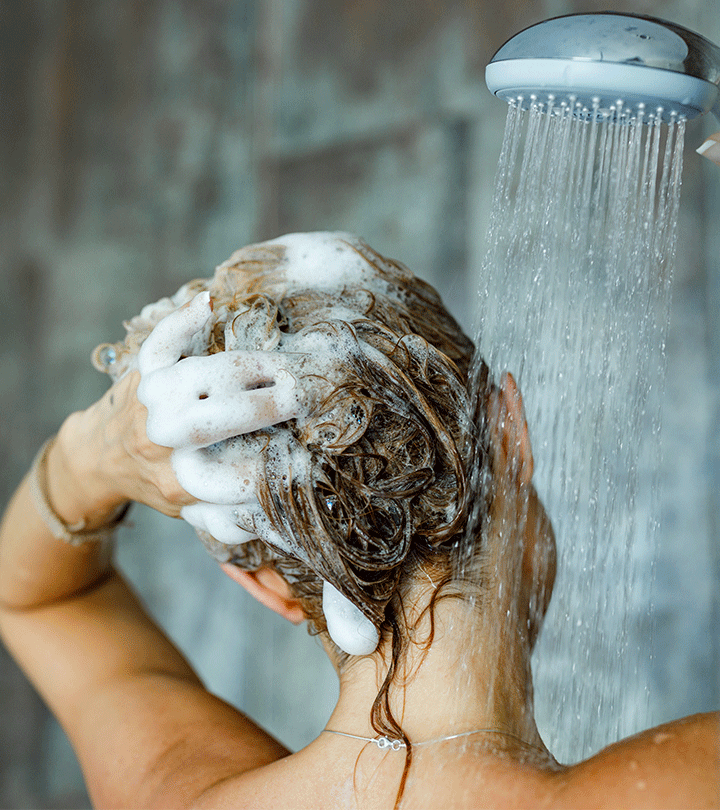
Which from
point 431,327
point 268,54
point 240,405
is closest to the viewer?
point 240,405

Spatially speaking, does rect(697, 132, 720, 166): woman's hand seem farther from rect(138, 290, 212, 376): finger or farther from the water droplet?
the water droplet

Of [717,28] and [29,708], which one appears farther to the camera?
[29,708]

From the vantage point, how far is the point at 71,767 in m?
2.24

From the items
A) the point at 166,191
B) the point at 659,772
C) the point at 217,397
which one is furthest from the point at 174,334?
the point at 166,191

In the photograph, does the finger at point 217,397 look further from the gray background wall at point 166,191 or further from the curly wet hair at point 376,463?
the gray background wall at point 166,191

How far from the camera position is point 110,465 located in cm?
83

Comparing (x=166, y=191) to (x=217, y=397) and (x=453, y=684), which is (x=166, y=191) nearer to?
(x=217, y=397)

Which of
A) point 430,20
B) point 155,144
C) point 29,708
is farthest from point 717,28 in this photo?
point 29,708

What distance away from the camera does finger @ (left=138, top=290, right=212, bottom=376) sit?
713 millimetres

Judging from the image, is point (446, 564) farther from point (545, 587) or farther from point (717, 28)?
point (717, 28)

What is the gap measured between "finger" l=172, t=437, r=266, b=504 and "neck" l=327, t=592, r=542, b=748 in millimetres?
186

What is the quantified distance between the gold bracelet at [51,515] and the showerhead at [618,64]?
2.10ft

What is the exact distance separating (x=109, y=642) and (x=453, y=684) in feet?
1.63

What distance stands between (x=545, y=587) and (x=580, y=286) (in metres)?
0.71
